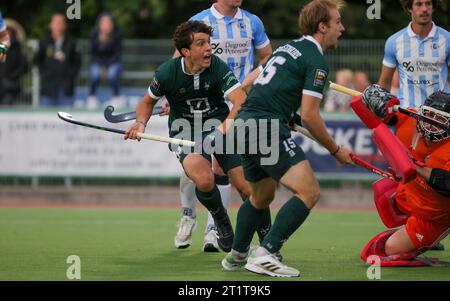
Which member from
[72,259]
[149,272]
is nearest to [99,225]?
[72,259]

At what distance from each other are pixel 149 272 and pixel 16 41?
8233mm

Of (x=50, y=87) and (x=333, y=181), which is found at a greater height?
(x=50, y=87)

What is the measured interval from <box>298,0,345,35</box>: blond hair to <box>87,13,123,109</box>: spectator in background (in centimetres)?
790

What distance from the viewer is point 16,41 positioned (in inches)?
581

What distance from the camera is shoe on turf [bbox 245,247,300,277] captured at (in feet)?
22.6

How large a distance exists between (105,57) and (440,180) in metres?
8.45

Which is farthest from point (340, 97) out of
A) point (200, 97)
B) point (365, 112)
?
point (365, 112)

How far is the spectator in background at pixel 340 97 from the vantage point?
1423cm

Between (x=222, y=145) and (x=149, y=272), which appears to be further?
(x=222, y=145)

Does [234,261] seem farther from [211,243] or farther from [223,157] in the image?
[211,243]

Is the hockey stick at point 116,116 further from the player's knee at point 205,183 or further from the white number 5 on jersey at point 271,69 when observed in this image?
the white number 5 on jersey at point 271,69

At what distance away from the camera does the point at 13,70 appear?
14.8 metres

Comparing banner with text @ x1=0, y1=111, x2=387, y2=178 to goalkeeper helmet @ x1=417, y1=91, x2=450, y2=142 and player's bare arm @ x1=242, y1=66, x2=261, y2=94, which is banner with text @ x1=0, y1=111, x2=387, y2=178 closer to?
player's bare arm @ x1=242, y1=66, x2=261, y2=94
